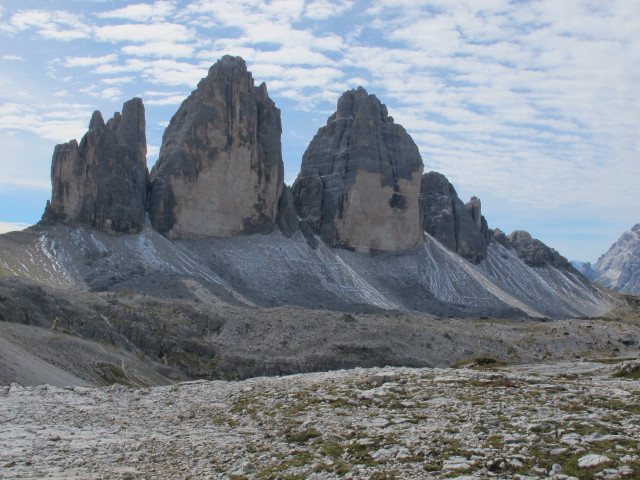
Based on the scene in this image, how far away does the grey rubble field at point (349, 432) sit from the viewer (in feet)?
51.2

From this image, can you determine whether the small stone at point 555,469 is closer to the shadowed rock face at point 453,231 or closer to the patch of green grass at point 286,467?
the patch of green grass at point 286,467

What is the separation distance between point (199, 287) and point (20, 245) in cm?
3177

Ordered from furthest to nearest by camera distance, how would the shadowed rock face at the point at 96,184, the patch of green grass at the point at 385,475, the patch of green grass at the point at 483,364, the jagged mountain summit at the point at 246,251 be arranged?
the shadowed rock face at the point at 96,184
the jagged mountain summit at the point at 246,251
the patch of green grass at the point at 483,364
the patch of green grass at the point at 385,475

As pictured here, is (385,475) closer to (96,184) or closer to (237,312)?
Result: (237,312)

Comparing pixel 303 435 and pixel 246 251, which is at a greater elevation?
pixel 246 251

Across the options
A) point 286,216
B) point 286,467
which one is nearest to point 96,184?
point 286,216

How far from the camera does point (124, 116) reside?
14275 centimetres

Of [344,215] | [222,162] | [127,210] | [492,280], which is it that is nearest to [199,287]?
[127,210]

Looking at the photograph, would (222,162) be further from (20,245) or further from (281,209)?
(20,245)

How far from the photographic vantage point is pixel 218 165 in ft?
475

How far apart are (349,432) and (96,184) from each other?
122m

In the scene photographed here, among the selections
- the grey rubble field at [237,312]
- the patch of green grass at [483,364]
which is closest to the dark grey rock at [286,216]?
the grey rubble field at [237,312]

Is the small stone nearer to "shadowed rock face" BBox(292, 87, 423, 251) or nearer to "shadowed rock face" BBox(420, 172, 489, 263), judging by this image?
"shadowed rock face" BBox(292, 87, 423, 251)

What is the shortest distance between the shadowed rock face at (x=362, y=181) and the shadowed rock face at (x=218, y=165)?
19002mm
